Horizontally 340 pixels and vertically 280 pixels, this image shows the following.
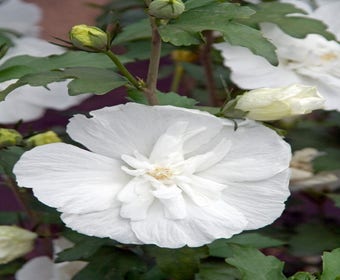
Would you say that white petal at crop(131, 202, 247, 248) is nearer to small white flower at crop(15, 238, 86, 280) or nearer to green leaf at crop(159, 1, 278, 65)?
green leaf at crop(159, 1, 278, 65)

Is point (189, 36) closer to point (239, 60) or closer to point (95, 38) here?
point (95, 38)

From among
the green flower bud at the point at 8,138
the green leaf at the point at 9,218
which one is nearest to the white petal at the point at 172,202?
the green flower bud at the point at 8,138

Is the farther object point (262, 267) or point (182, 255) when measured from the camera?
point (182, 255)

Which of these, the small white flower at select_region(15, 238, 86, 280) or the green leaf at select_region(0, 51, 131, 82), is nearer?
the green leaf at select_region(0, 51, 131, 82)

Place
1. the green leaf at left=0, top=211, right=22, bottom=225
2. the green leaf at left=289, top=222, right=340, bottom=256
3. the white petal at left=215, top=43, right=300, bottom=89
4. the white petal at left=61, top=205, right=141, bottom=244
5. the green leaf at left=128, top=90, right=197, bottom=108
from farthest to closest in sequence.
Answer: the green leaf at left=0, top=211, right=22, bottom=225 < the green leaf at left=289, top=222, right=340, bottom=256 < the white petal at left=215, top=43, right=300, bottom=89 < the green leaf at left=128, top=90, right=197, bottom=108 < the white petal at left=61, top=205, right=141, bottom=244

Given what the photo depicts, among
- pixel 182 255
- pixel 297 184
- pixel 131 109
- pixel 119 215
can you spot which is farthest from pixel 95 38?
pixel 297 184

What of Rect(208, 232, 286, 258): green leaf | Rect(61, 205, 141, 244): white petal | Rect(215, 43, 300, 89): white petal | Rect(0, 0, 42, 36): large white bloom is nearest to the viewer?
Rect(61, 205, 141, 244): white petal

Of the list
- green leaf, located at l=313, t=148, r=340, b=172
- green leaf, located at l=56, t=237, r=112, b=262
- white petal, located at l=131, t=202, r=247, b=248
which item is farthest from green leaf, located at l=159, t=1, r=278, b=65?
green leaf, located at l=313, t=148, r=340, b=172
